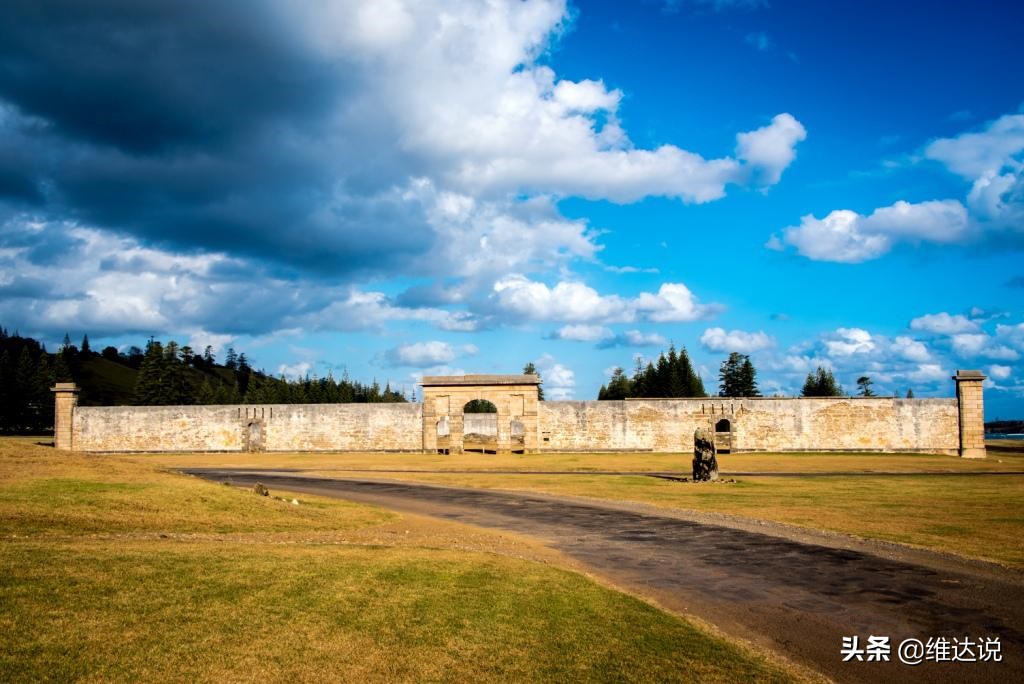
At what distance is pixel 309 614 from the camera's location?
714 cm

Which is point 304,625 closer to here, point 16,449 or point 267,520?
point 267,520

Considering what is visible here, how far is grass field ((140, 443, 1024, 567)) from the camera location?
1407 cm

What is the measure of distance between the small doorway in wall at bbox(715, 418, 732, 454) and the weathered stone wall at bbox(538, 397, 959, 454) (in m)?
0.25

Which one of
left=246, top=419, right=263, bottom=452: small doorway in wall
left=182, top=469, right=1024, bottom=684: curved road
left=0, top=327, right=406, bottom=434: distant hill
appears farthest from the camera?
left=0, top=327, right=406, bottom=434: distant hill

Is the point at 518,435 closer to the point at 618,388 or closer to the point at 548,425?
the point at 548,425

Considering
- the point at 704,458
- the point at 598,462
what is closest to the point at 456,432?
the point at 598,462

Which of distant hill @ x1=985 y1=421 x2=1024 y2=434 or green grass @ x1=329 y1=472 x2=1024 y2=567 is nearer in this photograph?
green grass @ x1=329 y1=472 x2=1024 y2=567

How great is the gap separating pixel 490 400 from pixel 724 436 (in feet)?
50.8

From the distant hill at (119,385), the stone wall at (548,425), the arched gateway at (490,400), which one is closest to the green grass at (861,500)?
the arched gateway at (490,400)

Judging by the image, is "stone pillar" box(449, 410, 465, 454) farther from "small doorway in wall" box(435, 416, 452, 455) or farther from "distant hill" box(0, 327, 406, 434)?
"distant hill" box(0, 327, 406, 434)

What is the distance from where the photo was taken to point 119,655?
5.68m

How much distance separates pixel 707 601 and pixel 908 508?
11.6m

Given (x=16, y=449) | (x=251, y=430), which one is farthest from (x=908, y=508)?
(x=251, y=430)

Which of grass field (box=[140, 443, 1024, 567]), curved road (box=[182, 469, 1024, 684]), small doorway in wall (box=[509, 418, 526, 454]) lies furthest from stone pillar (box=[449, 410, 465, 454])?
curved road (box=[182, 469, 1024, 684])
